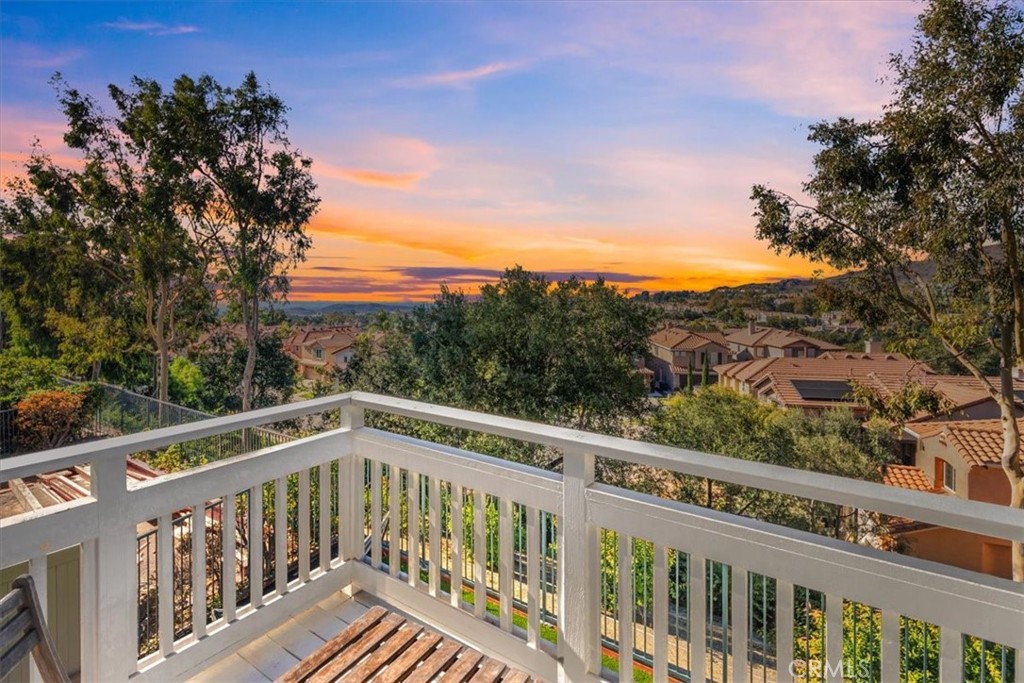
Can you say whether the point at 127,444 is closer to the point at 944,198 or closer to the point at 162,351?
the point at 944,198

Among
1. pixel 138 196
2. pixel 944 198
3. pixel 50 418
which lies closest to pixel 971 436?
pixel 944 198

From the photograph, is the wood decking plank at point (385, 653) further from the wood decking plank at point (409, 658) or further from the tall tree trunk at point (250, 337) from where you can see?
the tall tree trunk at point (250, 337)

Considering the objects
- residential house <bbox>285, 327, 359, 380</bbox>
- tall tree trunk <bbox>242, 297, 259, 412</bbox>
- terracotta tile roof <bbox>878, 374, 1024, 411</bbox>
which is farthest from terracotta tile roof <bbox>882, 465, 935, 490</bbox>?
tall tree trunk <bbox>242, 297, 259, 412</bbox>

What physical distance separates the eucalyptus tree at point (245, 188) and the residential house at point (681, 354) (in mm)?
4327

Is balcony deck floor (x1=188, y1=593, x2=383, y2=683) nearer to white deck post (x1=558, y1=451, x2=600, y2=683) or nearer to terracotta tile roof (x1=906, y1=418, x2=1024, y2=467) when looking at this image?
white deck post (x1=558, y1=451, x2=600, y2=683)

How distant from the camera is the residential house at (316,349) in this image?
666 centimetres

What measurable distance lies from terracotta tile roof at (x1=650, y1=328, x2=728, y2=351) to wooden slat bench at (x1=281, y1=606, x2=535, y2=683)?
398 cm

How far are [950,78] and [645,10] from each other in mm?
2045

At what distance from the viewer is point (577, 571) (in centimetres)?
136

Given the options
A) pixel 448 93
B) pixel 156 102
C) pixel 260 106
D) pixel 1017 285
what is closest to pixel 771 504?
pixel 1017 285

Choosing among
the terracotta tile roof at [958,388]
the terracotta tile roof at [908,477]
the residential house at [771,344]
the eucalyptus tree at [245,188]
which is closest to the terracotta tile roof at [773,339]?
the residential house at [771,344]

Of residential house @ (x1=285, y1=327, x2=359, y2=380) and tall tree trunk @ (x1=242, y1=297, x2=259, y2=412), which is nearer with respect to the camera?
tall tree trunk @ (x1=242, y1=297, x2=259, y2=412)

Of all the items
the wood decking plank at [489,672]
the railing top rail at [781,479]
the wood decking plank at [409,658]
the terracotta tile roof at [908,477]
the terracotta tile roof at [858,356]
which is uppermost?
the railing top rail at [781,479]

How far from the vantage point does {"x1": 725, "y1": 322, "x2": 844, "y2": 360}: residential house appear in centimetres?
452
